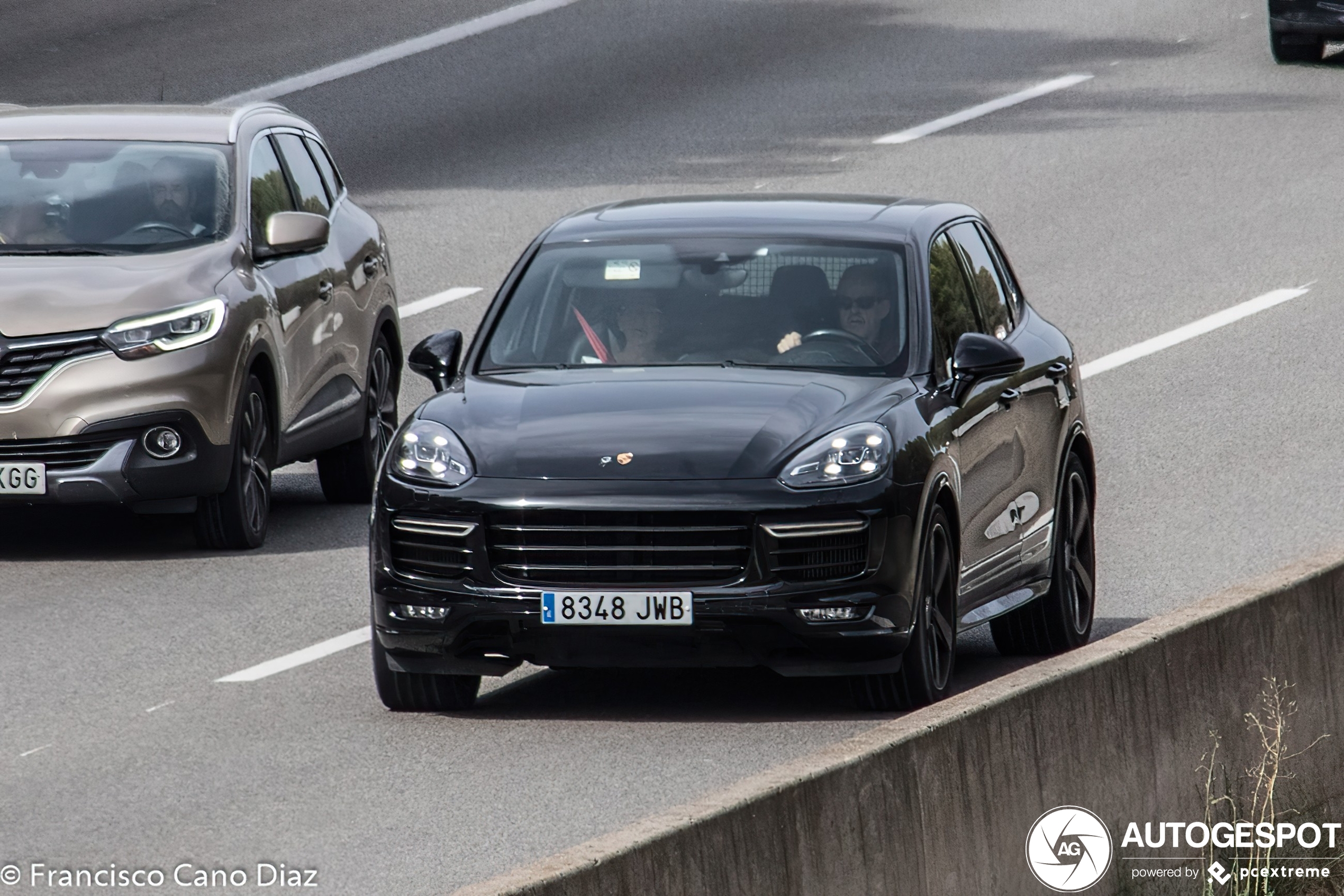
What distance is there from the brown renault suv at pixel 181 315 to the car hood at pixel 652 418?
113 inches

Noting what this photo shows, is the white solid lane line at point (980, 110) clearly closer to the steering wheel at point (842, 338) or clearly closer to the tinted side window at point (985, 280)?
the tinted side window at point (985, 280)

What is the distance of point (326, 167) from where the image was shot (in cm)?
1495

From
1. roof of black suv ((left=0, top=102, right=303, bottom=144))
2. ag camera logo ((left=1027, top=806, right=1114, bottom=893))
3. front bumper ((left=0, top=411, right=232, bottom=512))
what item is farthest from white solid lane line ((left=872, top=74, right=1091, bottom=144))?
ag camera logo ((left=1027, top=806, right=1114, bottom=893))

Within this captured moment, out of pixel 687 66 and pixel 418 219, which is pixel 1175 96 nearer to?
pixel 687 66

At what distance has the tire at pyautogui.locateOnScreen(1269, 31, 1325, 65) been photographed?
2698 cm

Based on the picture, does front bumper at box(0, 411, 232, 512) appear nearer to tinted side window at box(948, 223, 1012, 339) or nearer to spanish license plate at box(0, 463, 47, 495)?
spanish license plate at box(0, 463, 47, 495)

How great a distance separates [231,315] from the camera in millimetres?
12516

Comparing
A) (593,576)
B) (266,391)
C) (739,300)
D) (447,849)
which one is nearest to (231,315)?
(266,391)

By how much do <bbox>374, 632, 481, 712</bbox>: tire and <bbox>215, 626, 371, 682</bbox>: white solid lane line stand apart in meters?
0.85

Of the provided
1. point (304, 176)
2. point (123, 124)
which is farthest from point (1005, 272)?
point (123, 124)

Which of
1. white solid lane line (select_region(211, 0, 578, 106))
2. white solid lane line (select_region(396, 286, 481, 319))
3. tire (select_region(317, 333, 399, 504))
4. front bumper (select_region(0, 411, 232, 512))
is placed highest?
front bumper (select_region(0, 411, 232, 512))

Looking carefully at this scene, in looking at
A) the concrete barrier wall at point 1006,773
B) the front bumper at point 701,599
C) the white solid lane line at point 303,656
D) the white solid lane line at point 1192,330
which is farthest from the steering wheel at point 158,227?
the white solid lane line at point 1192,330

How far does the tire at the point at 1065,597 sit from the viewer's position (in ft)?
35.5

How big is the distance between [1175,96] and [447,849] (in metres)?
19.5
